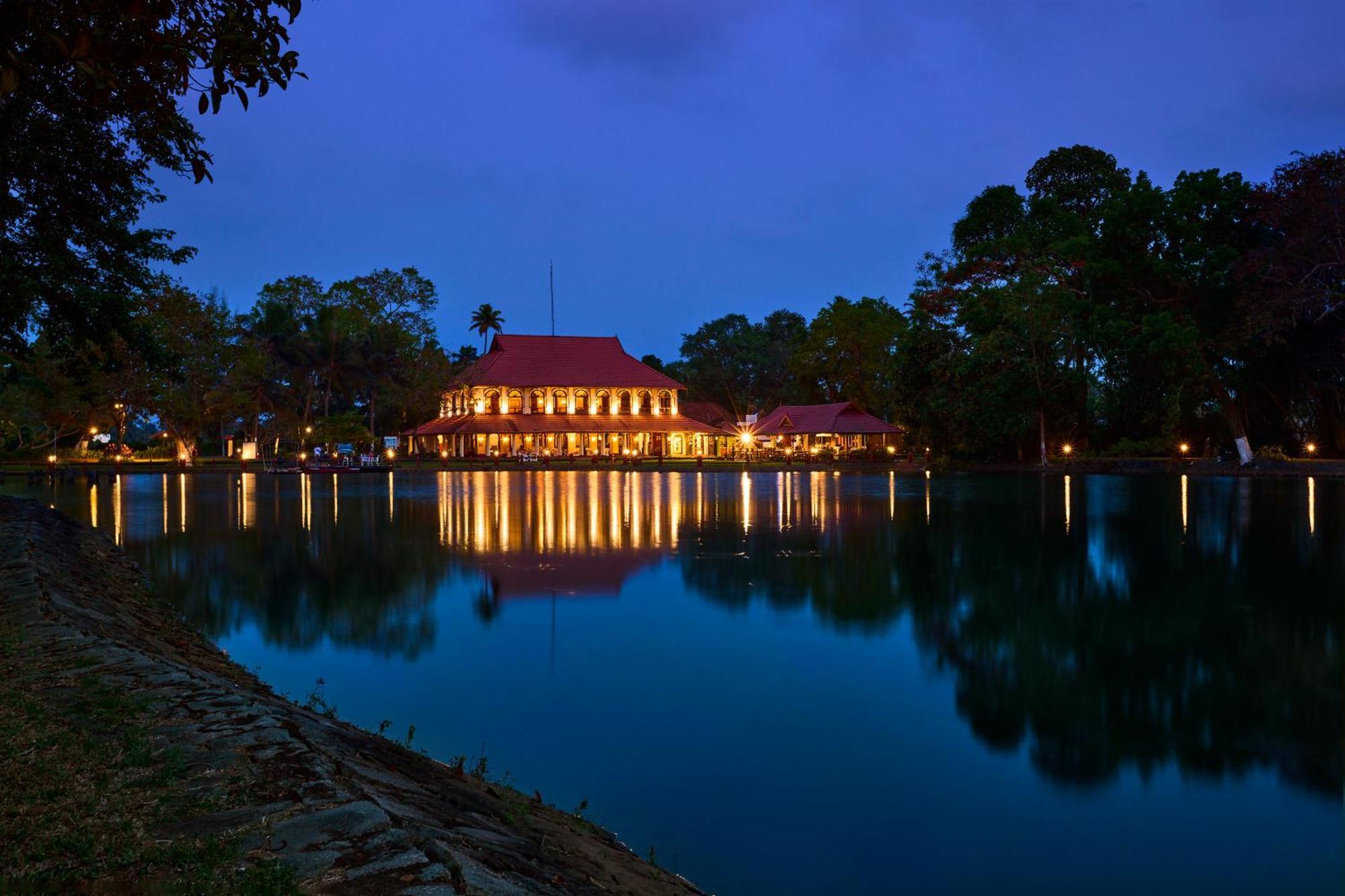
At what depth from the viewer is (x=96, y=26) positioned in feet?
16.0

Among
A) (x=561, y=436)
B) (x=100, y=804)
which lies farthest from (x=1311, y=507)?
(x=561, y=436)

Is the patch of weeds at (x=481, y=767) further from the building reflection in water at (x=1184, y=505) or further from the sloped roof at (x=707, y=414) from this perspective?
the sloped roof at (x=707, y=414)

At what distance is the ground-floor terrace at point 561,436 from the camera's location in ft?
246

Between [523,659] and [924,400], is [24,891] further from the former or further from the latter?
[924,400]

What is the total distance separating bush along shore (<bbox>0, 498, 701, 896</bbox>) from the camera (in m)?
3.62

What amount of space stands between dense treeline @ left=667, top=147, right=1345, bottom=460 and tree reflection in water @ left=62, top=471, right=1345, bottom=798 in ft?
46.8

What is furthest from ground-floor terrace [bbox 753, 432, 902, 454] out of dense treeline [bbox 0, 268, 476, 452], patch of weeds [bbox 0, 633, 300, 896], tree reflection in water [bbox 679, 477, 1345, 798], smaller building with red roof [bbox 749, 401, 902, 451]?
patch of weeds [bbox 0, 633, 300, 896]

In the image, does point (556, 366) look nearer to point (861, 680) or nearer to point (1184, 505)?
point (1184, 505)

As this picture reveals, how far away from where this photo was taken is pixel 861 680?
9.41 meters

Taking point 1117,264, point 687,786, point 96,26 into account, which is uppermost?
point 1117,264

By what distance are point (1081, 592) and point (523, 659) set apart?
8.27 m

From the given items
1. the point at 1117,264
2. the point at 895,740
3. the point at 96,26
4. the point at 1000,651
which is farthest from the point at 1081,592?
the point at 1117,264

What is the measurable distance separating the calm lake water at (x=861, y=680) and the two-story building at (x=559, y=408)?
54244 mm

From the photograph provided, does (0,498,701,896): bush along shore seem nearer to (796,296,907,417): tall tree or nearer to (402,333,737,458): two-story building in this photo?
(402,333,737,458): two-story building
